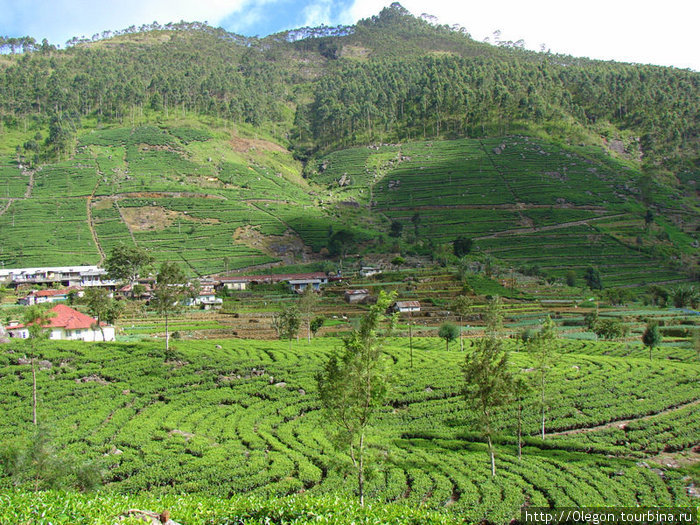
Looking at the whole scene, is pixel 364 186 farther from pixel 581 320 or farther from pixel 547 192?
pixel 581 320

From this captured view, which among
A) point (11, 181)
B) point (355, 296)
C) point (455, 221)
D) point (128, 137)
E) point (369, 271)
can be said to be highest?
point (128, 137)

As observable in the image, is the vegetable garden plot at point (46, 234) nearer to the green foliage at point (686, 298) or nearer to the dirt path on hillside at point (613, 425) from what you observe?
the dirt path on hillside at point (613, 425)

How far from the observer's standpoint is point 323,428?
86.2ft

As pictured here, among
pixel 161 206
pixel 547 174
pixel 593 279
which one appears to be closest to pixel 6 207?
pixel 161 206

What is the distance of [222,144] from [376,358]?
139146 mm

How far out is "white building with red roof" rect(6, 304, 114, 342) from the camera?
43.8 metres

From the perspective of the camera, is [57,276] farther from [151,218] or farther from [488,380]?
[488,380]

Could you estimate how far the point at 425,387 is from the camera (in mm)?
33844

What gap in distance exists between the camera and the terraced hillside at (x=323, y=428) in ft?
62.6

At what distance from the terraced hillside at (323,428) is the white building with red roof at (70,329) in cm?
788

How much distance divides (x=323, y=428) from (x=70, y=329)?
30.5m

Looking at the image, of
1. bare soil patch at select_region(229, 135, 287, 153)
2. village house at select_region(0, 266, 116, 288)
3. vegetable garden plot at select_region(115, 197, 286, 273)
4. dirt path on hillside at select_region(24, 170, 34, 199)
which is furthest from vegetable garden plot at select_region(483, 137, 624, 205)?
dirt path on hillside at select_region(24, 170, 34, 199)

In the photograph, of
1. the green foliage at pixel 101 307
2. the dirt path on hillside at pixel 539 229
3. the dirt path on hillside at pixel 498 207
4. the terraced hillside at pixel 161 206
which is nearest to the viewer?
the green foliage at pixel 101 307

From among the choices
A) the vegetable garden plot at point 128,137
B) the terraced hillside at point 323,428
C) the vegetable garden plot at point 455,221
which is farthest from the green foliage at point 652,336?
the vegetable garden plot at point 128,137
